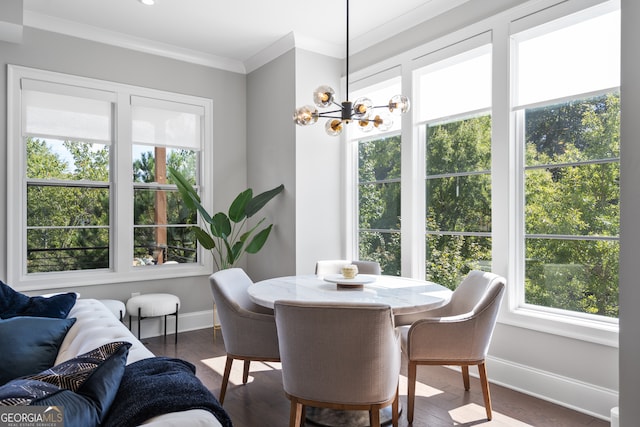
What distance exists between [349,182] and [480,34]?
1952 millimetres

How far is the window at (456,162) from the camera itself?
11.5ft

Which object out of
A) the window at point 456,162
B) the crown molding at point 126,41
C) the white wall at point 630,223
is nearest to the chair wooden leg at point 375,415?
the white wall at point 630,223

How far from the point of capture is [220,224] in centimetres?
445

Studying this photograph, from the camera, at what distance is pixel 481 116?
352 cm

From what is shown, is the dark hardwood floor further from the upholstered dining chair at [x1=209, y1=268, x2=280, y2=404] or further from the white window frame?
the white window frame

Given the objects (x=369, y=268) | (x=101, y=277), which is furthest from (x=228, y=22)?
(x=101, y=277)

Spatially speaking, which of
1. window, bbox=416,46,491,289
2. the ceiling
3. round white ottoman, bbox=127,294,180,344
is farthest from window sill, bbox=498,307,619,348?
round white ottoman, bbox=127,294,180,344

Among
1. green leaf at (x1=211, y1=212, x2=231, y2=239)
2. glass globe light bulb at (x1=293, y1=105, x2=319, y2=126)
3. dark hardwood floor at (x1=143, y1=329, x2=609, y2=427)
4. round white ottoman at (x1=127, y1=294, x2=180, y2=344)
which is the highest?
glass globe light bulb at (x1=293, y1=105, x2=319, y2=126)

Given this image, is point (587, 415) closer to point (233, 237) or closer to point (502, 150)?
point (502, 150)

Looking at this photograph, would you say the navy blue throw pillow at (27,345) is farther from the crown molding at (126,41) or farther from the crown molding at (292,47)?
the crown molding at (292,47)

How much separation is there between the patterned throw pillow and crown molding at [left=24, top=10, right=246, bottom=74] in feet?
12.7

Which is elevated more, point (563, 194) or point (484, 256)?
point (563, 194)

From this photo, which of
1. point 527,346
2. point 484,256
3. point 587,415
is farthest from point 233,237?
point 587,415

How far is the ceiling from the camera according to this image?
3.75 metres
